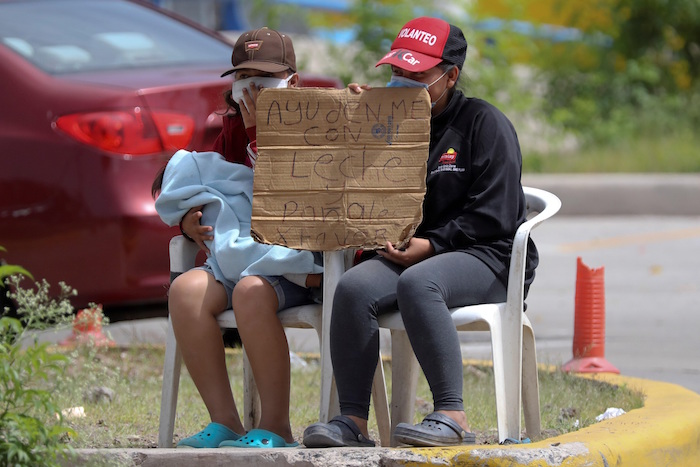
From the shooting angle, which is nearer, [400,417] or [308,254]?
[308,254]

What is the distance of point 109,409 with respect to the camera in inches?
186

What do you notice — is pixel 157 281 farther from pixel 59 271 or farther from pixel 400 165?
pixel 400 165

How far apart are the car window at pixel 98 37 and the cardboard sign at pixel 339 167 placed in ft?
6.95

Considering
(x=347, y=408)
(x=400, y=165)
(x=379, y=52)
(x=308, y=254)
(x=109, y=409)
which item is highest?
(x=379, y=52)

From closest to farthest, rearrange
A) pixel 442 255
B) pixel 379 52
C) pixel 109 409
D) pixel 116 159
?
pixel 442 255, pixel 109 409, pixel 116 159, pixel 379 52

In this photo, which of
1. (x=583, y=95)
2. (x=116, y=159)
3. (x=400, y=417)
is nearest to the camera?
(x=400, y=417)

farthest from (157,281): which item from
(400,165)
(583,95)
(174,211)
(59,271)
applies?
(583,95)

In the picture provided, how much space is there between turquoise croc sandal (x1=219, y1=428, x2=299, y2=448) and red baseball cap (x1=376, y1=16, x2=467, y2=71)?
3.81 feet

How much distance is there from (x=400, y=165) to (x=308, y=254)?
392 millimetres

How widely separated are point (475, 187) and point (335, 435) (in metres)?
0.87

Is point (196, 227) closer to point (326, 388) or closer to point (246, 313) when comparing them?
point (246, 313)

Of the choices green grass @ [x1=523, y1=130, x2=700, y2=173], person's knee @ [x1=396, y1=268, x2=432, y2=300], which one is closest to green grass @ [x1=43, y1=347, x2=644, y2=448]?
person's knee @ [x1=396, y1=268, x2=432, y2=300]

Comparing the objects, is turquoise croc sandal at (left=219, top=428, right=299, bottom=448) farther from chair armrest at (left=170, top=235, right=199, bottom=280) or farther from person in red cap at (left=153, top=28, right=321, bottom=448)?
chair armrest at (left=170, top=235, right=199, bottom=280)

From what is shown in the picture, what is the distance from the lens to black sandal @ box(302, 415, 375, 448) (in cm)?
339
